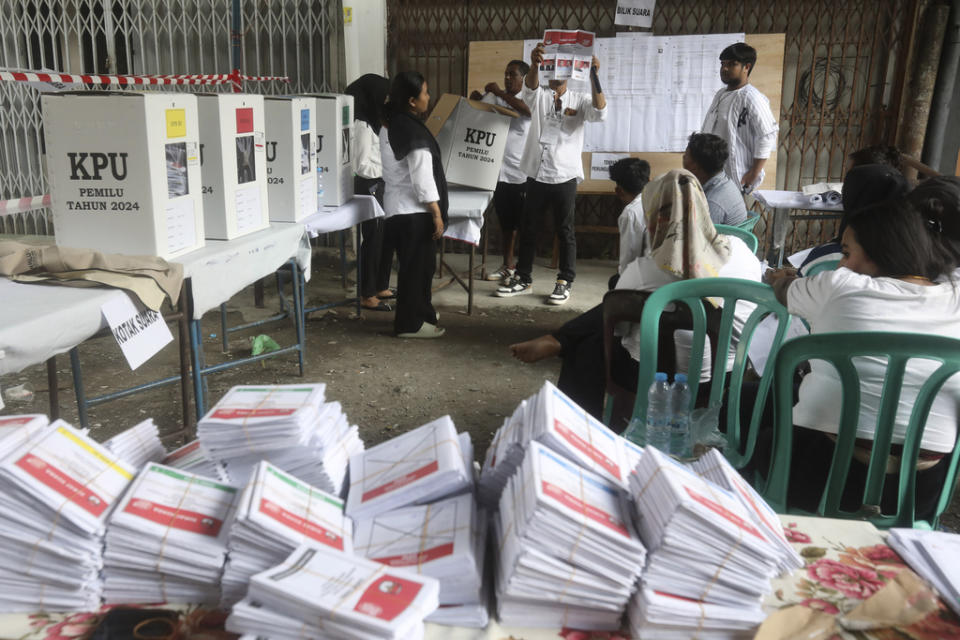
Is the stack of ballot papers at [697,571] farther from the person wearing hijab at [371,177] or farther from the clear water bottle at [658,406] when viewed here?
the person wearing hijab at [371,177]

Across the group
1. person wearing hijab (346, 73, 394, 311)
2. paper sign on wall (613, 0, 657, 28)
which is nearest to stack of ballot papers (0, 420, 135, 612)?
person wearing hijab (346, 73, 394, 311)

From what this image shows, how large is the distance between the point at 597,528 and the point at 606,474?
16 cm

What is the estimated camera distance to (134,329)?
7.00 feet

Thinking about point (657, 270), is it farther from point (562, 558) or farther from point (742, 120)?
point (742, 120)

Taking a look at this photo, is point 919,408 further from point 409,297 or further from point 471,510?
point 409,297

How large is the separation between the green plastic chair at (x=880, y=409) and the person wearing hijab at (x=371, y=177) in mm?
3068

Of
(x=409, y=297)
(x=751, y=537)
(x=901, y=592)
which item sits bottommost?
(x=409, y=297)

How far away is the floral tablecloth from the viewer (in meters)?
1.00

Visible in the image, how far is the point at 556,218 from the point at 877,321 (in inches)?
143

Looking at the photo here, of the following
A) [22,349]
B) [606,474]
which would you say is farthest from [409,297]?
[606,474]

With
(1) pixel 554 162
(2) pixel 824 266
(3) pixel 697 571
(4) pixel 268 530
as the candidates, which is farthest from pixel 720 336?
(1) pixel 554 162

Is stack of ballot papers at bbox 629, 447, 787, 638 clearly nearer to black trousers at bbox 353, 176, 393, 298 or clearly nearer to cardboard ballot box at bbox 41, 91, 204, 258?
cardboard ballot box at bbox 41, 91, 204, 258

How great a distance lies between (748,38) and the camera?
5.86 meters

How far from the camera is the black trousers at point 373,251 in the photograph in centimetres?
482
